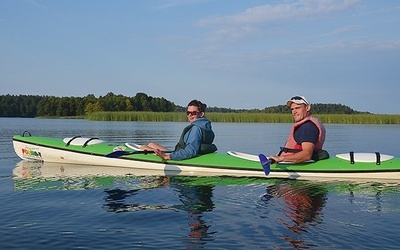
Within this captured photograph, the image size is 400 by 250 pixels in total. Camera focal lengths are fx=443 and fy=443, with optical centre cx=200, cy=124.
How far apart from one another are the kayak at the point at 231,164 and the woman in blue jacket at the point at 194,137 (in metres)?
0.16

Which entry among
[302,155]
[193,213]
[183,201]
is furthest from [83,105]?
[193,213]

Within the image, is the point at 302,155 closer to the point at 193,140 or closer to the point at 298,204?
the point at 298,204

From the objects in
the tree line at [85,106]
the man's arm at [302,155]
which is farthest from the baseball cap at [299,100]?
the tree line at [85,106]

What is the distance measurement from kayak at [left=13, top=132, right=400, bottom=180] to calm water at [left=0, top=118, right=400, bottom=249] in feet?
1.01

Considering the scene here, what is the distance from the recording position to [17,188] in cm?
712

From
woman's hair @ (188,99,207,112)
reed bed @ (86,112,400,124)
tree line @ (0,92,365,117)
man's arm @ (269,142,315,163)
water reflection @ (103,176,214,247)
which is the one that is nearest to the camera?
water reflection @ (103,176,214,247)

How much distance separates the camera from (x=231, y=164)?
8.41 m

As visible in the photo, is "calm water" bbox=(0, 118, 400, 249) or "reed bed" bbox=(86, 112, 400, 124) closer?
"calm water" bbox=(0, 118, 400, 249)

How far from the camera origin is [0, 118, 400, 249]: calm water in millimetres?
4363

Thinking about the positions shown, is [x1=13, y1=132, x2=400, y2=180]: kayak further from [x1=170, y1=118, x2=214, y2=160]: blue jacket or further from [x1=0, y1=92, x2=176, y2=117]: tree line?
[x1=0, y1=92, x2=176, y2=117]: tree line

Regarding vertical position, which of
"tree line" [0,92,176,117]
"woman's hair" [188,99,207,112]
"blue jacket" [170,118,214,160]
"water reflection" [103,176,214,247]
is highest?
"tree line" [0,92,176,117]

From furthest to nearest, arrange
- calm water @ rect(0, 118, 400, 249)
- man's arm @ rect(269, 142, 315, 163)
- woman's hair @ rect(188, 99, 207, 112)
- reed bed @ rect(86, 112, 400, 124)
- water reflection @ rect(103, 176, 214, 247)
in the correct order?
reed bed @ rect(86, 112, 400, 124), woman's hair @ rect(188, 99, 207, 112), man's arm @ rect(269, 142, 315, 163), water reflection @ rect(103, 176, 214, 247), calm water @ rect(0, 118, 400, 249)

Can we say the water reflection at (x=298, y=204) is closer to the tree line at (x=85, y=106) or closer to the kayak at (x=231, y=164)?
the kayak at (x=231, y=164)

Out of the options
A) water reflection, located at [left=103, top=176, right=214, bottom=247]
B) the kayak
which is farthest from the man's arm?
water reflection, located at [left=103, top=176, right=214, bottom=247]
